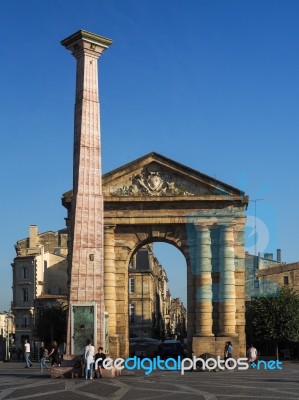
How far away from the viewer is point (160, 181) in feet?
172

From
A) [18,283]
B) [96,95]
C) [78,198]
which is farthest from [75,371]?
[18,283]

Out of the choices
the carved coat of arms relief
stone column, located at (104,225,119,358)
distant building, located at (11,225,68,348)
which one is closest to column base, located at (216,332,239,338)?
stone column, located at (104,225,119,358)

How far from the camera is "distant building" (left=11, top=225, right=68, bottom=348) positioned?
87750 mm

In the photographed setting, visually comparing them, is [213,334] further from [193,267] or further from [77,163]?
[77,163]

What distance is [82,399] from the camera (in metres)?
24.0

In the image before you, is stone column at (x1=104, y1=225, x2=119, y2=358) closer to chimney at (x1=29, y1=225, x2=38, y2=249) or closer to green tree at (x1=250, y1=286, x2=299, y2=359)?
green tree at (x1=250, y1=286, x2=299, y2=359)

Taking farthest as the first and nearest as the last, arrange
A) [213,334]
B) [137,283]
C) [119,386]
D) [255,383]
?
[137,283]
[213,334]
[255,383]
[119,386]

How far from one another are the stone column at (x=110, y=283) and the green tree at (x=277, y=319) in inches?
644

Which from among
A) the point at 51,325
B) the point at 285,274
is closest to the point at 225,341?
the point at 51,325

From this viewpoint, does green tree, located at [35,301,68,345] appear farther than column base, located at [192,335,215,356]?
Yes

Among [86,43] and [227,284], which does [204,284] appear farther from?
[86,43]

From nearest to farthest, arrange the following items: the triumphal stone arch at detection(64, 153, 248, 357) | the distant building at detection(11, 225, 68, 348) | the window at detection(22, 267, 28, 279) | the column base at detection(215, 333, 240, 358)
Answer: the column base at detection(215, 333, 240, 358)
the triumphal stone arch at detection(64, 153, 248, 357)
the distant building at detection(11, 225, 68, 348)
the window at detection(22, 267, 28, 279)

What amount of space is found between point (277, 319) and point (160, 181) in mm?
17546

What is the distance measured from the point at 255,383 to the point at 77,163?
10712 mm
